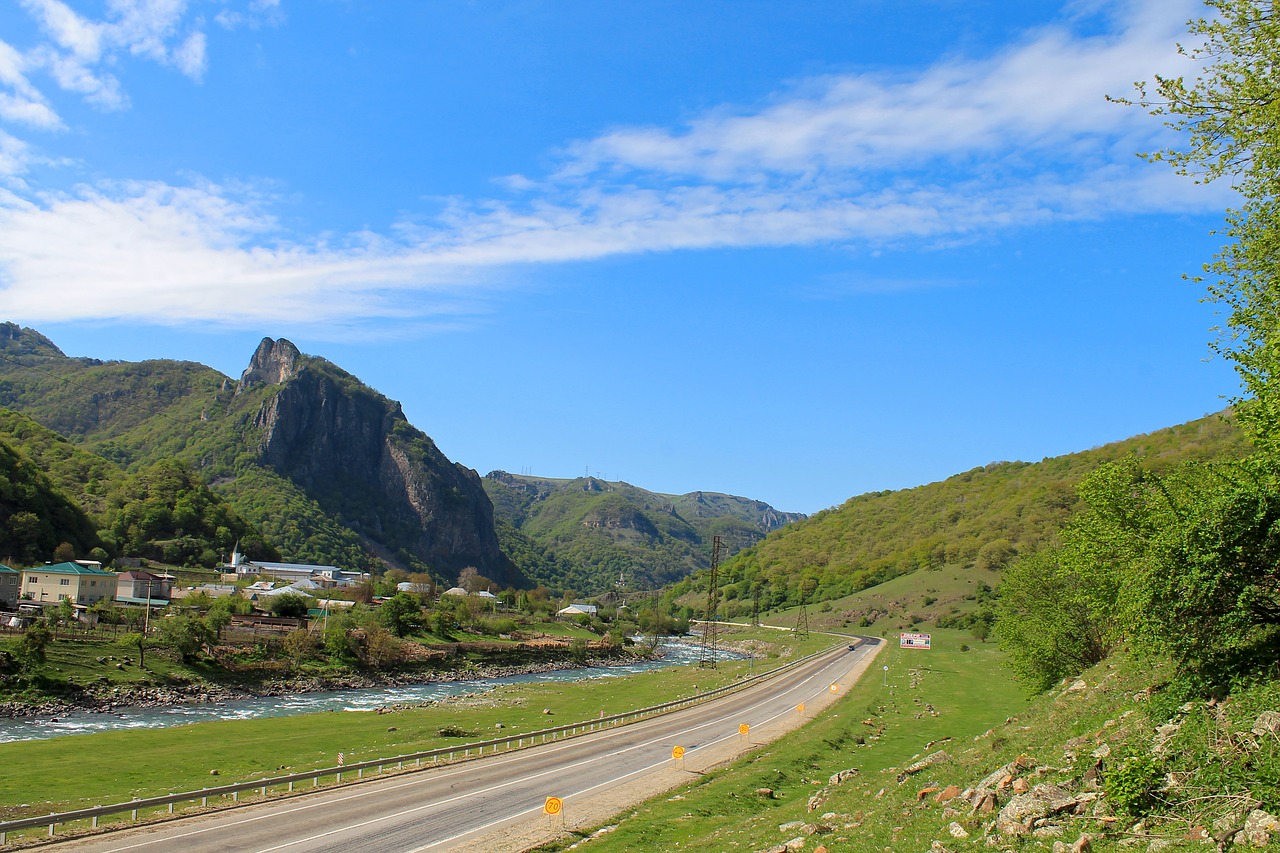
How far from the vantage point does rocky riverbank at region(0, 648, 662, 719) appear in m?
61.9

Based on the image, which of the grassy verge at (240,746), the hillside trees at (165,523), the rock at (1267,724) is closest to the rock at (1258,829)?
the rock at (1267,724)


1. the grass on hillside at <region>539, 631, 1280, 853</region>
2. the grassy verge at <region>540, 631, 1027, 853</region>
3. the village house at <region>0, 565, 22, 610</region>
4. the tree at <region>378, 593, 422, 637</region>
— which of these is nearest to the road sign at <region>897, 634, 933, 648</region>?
the grassy verge at <region>540, 631, 1027, 853</region>

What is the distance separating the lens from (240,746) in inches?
1949

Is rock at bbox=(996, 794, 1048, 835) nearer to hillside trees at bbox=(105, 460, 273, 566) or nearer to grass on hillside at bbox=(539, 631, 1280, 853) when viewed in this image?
grass on hillside at bbox=(539, 631, 1280, 853)

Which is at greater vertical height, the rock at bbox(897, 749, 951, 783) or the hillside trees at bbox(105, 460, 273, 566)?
the hillside trees at bbox(105, 460, 273, 566)

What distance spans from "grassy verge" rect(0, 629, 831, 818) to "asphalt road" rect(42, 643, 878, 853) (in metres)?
8.24

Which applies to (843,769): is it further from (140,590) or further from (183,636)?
(140,590)

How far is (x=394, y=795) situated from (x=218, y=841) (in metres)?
8.15

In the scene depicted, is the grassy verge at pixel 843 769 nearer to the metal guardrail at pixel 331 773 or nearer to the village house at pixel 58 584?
the metal guardrail at pixel 331 773

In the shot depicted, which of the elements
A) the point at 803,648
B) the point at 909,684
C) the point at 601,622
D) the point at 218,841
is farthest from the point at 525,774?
the point at 601,622

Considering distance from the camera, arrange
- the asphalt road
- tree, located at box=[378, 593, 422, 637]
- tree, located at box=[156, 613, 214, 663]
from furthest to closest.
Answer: tree, located at box=[378, 593, 422, 637], tree, located at box=[156, 613, 214, 663], the asphalt road

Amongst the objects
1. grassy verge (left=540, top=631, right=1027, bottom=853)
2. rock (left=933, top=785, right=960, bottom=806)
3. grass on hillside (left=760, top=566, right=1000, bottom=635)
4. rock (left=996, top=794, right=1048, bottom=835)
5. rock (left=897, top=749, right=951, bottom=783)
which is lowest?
grass on hillside (left=760, top=566, right=1000, bottom=635)

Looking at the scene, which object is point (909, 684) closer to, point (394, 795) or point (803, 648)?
point (394, 795)

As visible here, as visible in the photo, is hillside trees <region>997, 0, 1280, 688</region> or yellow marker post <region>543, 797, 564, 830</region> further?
yellow marker post <region>543, 797, 564, 830</region>
